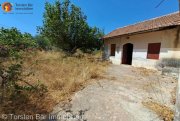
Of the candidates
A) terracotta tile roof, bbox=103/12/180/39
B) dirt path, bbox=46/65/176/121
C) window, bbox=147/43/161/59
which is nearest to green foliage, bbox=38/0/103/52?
terracotta tile roof, bbox=103/12/180/39

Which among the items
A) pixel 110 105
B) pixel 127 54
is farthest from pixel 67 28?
pixel 110 105

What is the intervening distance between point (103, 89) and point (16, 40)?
3.40 metres

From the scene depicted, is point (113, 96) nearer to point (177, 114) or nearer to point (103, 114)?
point (103, 114)

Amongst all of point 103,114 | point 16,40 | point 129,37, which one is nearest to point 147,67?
point 129,37

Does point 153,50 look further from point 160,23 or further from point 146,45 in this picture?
point 160,23

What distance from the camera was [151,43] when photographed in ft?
34.2

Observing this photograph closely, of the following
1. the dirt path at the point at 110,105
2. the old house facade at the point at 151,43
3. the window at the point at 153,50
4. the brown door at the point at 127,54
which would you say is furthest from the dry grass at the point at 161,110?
the brown door at the point at 127,54

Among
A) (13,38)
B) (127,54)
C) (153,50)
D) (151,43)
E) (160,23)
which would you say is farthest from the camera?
(127,54)

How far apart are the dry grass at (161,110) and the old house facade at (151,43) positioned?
5.29 m

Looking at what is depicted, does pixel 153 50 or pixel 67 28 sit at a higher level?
pixel 67 28

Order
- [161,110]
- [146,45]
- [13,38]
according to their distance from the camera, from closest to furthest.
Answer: [13,38]
[161,110]
[146,45]

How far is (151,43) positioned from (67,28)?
8.66 m

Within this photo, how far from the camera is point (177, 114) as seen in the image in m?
2.87

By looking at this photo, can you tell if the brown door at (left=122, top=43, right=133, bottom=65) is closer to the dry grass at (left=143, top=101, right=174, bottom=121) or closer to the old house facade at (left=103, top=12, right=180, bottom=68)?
the old house facade at (left=103, top=12, right=180, bottom=68)
